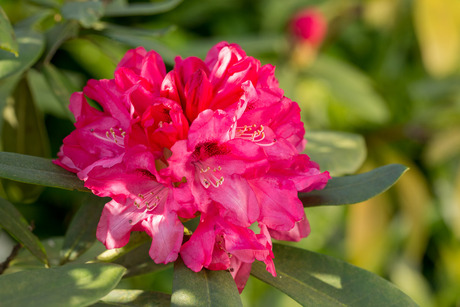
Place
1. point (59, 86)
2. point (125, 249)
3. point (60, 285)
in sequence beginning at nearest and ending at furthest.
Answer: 1. point (60, 285)
2. point (125, 249)
3. point (59, 86)

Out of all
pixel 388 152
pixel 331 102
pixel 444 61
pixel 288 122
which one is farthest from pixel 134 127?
pixel 331 102

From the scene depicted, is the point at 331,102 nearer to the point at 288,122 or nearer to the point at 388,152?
the point at 388,152

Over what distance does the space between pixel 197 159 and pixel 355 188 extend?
0.79 ft

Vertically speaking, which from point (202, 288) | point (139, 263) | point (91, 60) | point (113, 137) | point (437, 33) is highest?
point (113, 137)

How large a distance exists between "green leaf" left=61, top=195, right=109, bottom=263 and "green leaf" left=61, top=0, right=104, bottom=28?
0.27 metres

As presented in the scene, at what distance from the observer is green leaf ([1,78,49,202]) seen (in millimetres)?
1005

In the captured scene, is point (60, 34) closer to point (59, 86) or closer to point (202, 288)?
point (59, 86)

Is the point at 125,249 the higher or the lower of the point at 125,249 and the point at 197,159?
the lower

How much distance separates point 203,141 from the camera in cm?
58

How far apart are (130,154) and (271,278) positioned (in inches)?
9.6

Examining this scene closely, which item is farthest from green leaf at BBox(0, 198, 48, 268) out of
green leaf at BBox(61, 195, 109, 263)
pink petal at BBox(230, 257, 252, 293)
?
pink petal at BBox(230, 257, 252, 293)

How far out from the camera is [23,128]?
1046 millimetres

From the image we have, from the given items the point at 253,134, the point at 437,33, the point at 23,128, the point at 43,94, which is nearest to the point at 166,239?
the point at 253,134

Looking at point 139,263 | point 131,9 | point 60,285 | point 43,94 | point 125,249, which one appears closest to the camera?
point 60,285
